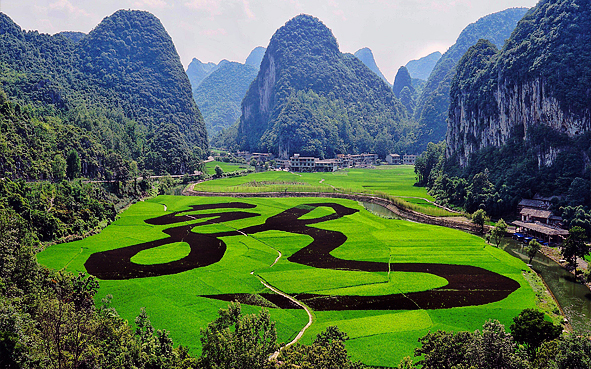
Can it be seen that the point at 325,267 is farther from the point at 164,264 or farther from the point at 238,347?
the point at 238,347

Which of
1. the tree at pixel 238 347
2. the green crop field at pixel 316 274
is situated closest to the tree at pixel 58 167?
the green crop field at pixel 316 274

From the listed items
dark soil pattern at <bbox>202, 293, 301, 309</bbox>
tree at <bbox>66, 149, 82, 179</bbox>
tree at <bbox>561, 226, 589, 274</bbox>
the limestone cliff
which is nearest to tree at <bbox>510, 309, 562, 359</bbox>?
dark soil pattern at <bbox>202, 293, 301, 309</bbox>

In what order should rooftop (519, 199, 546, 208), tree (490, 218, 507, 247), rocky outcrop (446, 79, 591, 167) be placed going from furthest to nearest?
1. rocky outcrop (446, 79, 591, 167)
2. rooftop (519, 199, 546, 208)
3. tree (490, 218, 507, 247)

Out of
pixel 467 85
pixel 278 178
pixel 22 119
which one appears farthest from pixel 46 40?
pixel 467 85

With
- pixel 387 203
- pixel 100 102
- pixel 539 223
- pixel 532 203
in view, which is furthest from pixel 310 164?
pixel 539 223

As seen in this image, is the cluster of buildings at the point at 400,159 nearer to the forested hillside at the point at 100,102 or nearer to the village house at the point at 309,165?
the village house at the point at 309,165

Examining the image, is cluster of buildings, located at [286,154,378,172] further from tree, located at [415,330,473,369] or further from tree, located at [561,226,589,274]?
tree, located at [415,330,473,369]
